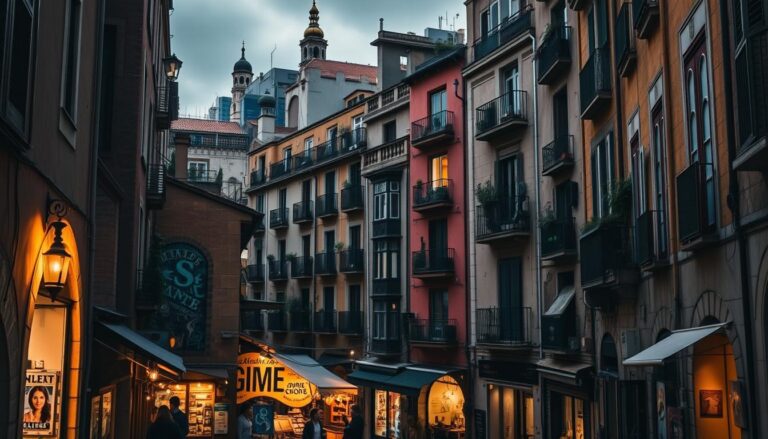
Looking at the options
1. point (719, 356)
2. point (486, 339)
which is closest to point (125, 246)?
point (719, 356)

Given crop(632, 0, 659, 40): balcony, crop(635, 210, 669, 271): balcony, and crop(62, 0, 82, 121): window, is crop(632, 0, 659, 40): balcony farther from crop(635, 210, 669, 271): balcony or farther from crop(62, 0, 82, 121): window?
crop(62, 0, 82, 121): window

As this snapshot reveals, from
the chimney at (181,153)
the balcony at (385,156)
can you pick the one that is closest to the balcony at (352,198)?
the balcony at (385,156)

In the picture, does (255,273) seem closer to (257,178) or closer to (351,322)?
(257,178)

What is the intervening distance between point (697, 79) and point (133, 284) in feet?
39.7

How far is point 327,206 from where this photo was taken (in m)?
45.3

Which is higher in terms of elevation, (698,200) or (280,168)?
(280,168)

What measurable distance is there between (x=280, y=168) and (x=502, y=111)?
80.4ft

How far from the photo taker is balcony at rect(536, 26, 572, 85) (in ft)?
77.4

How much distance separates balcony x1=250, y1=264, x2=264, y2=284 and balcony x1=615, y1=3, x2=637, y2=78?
38.4 meters

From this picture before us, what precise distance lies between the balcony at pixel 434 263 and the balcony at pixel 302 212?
1288 cm

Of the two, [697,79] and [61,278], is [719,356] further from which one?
[61,278]

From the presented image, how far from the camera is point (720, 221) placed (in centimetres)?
1084

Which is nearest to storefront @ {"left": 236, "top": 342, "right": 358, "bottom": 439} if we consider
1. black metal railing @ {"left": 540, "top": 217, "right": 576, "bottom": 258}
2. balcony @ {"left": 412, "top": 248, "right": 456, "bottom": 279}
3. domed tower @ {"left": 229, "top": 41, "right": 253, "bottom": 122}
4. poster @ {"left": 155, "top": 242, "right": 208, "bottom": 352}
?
poster @ {"left": 155, "top": 242, "right": 208, "bottom": 352}

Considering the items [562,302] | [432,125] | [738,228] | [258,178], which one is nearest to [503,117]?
[432,125]
